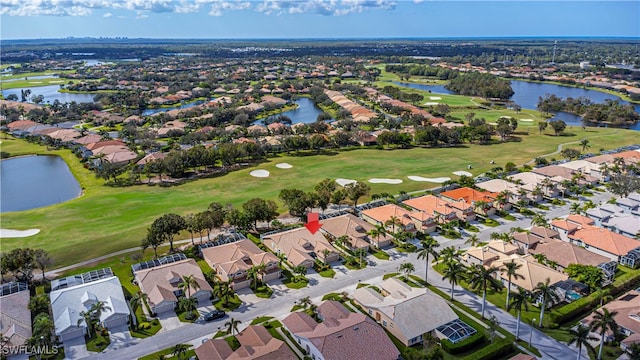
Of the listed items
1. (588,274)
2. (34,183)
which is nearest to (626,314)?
(588,274)

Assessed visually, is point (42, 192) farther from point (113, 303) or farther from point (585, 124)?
point (585, 124)

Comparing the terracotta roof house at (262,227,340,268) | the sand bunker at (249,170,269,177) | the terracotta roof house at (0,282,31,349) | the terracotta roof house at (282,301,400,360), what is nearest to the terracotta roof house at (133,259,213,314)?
the terracotta roof house at (0,282,31,349)

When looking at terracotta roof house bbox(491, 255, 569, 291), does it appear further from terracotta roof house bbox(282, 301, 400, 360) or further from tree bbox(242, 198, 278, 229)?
tree bbox(242, 198, 278, 229)

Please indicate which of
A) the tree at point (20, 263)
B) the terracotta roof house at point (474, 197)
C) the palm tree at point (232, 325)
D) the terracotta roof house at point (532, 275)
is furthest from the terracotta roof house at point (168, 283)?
the terracotta roof house at point (474, 197)

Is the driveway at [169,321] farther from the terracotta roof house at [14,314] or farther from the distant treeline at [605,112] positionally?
the distant treeline at [605,112]

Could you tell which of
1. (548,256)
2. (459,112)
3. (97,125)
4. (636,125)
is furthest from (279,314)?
(636,125)
